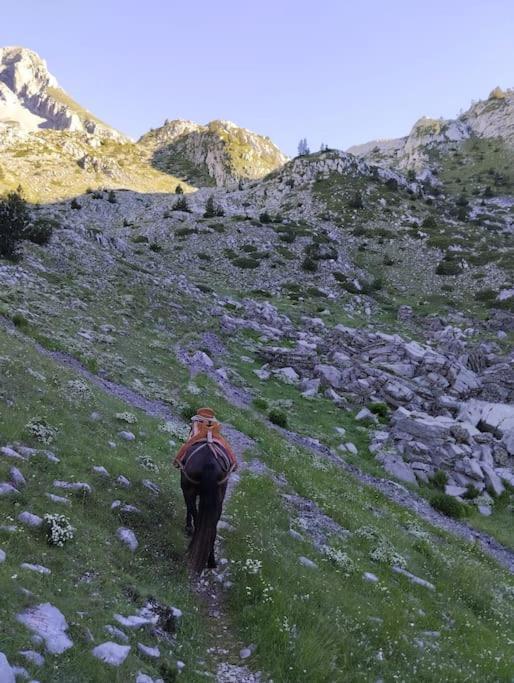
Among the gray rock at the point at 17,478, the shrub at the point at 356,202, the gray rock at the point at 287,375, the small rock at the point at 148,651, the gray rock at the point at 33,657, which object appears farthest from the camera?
the shrub at the point at 356,202

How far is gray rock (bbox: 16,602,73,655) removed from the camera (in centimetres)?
592

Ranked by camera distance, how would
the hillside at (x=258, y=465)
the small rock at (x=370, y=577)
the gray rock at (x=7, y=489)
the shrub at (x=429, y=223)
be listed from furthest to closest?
the shrub at (x=429, y=223)
the small rock at (x=370, y=577)
the gray rock at (x=7, y=489)
the hillside at (x=258, y=465)

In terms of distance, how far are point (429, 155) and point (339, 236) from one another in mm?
102250

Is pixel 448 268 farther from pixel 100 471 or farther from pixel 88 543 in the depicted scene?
pixel 88 543

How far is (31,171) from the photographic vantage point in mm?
103312

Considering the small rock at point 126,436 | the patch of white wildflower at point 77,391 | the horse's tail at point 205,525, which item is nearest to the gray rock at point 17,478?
the horse's tail at point 205,525

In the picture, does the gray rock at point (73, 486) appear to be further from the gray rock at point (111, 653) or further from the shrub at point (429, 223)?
the shrub at point (429, 223)

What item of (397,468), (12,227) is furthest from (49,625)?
(12,227)

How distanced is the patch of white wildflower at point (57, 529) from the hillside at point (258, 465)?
117 millimetres

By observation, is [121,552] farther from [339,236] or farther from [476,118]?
[476,118]

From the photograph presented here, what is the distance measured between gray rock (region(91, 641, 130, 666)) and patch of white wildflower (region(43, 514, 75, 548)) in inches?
91.8

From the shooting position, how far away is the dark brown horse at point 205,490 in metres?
9.72

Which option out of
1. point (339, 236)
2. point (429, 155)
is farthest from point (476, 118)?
point (339, 236)

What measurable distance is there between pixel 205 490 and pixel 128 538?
1669 mm
